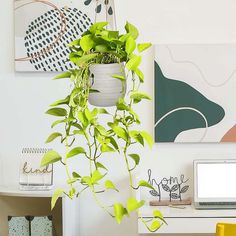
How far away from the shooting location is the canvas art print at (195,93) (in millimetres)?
2963

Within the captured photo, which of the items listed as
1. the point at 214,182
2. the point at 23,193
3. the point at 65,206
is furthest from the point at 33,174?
the point at 214,182

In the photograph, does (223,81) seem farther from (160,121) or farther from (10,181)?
(10,181)

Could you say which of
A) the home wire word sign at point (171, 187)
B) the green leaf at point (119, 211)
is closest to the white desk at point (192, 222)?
the home wire word sign at point (171, 187)

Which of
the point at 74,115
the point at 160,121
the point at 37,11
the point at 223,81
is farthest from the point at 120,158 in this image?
the point at 74,115

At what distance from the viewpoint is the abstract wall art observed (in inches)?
119

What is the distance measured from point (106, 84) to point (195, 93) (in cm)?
183

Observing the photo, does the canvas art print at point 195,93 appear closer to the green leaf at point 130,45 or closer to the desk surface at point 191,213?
the desk surface at point 191,213

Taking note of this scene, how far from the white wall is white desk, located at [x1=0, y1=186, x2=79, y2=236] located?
21cm

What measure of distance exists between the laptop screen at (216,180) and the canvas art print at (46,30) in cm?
97

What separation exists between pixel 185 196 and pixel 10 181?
103 cm

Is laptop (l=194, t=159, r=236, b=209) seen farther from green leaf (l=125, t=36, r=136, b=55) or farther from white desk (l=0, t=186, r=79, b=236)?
green leaf (l=125, t=36, r=136, b=55)

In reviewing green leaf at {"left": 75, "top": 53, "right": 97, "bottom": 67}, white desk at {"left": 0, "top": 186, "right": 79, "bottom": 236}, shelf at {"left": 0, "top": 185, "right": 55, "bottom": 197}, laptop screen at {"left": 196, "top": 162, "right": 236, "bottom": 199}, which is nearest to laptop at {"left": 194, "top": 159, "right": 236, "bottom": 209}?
laptop screen at {"left": 196, "top": 162, "right": 236, "bottom": 199}

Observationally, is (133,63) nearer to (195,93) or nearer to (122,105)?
(122,105)

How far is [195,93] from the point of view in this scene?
297 cm
